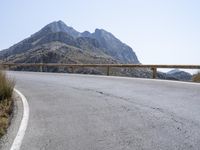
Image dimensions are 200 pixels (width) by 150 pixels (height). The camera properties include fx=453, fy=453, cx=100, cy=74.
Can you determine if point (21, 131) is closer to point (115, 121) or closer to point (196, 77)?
point (115, 121)

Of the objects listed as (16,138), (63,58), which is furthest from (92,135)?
(63,58)

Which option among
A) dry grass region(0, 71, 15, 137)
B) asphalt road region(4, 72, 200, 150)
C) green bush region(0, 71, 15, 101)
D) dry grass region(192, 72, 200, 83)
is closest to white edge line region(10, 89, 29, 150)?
asphalt road region(4, 72, 200, 150)

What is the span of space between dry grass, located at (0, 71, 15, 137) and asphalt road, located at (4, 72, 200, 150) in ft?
1.84

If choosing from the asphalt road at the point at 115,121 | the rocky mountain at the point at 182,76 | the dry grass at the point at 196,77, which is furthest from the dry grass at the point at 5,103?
the rocky mountain at the point at 182,76

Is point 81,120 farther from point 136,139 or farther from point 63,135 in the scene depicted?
point 136,139

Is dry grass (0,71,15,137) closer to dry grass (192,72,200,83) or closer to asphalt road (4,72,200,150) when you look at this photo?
asphalt road (4,72,200,150)

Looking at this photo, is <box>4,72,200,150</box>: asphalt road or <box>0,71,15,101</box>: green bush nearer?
<box>4,72,200,150</box>: asphalt road

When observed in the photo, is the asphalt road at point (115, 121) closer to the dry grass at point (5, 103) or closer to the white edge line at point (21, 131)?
the white edge line at point (21, 131)

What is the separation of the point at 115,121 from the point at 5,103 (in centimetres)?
430

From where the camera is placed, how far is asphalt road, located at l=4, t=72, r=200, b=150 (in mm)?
7914

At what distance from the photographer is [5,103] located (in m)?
13.0

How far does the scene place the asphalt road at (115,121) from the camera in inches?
312

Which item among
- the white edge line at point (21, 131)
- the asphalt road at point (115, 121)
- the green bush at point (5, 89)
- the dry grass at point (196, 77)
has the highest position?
the dry grass at point (196, 77)

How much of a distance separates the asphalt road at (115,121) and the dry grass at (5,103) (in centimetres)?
56
